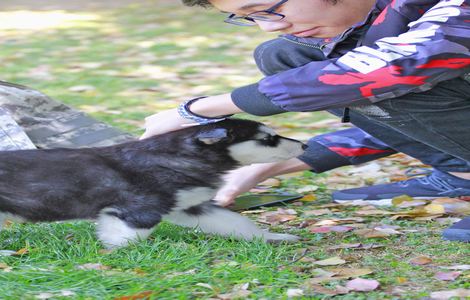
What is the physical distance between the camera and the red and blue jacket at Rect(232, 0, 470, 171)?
3260mm

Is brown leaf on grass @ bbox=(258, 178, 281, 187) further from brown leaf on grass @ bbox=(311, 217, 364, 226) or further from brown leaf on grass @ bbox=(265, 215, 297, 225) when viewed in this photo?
brown leaf on grass @ bbox=(311, 217, 364, 226)

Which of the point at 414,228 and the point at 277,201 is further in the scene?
the point at 277,201

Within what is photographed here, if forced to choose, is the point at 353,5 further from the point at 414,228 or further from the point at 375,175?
the point at 375,175

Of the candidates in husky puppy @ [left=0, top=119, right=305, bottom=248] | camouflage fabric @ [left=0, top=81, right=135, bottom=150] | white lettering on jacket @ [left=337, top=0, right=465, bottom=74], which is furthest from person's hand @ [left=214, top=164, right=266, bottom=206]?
white lettering on jacket @ [left=337, top=0, right=465, bottom=74]

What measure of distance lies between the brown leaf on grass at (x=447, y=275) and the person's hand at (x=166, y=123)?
3.83 feet

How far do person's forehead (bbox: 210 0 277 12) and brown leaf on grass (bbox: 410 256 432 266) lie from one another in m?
1.12

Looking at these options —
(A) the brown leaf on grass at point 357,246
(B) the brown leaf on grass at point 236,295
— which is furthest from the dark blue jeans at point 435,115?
(B) the brown leaf on grass at point 236,295

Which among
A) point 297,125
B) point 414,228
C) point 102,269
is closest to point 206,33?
point 297,125

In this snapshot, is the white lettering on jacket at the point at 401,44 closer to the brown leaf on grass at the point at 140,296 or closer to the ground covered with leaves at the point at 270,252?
the ground covered with leaves at the point at 270,252

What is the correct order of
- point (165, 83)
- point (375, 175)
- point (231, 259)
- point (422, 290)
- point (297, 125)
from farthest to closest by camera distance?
point (165, 83)
point (297, 125)
point (375, 175)
point (231, 259)
point (422, 290)

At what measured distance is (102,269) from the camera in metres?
3.29

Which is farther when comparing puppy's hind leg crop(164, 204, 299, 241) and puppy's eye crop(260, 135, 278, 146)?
puppy's eye crop(260, 135, 278, 146)

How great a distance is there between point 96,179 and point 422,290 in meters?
1.35

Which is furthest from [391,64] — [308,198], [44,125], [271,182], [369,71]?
[44,125]
